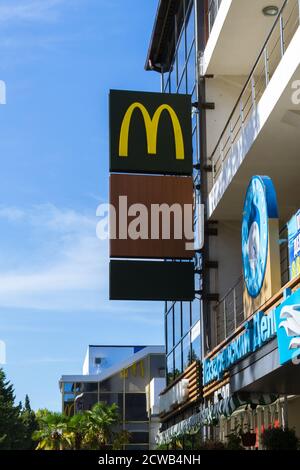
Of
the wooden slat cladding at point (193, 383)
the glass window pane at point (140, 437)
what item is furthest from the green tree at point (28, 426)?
the wooden slat cladding at point (193, 383)

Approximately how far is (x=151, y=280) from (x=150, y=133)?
383 centimetres

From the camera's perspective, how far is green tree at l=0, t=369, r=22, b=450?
75312 mm

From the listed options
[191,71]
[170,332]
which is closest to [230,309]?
[191,71]

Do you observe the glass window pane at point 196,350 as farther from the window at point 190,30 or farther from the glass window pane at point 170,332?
the window at point 190,30

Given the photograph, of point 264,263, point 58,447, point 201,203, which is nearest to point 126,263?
point 201,203

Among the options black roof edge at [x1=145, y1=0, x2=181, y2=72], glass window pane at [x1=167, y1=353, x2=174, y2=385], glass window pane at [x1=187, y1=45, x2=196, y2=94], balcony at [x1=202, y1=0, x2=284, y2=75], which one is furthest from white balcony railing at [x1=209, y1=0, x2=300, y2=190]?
glass window pane at [x1=167, y1=353, x2=174, y2=385]

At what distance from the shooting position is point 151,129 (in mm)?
23734

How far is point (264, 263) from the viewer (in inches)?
690

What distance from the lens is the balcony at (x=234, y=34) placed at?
22.1 metres

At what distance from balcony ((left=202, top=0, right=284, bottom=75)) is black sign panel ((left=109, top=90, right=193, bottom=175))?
1473mm

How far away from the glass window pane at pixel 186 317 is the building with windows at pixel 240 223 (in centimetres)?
3

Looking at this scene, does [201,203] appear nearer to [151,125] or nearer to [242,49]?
[151,125]

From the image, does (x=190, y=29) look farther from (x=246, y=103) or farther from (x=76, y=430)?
(x=76, y=430)

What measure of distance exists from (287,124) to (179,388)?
1081 cm
